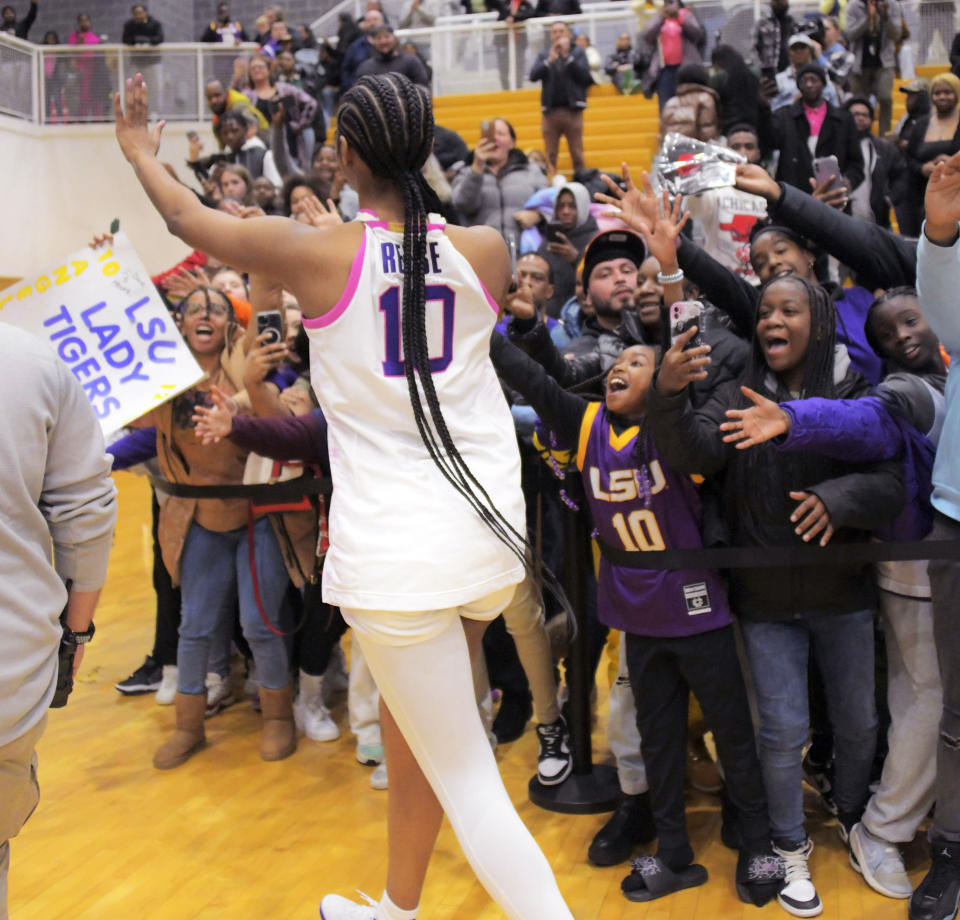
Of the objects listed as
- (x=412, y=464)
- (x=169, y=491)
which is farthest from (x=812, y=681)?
(x=169, y=491)

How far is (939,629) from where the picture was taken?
2.65 m

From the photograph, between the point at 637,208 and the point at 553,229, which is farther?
the point at 553,229

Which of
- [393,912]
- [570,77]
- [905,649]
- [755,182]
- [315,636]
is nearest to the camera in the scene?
[393,912]

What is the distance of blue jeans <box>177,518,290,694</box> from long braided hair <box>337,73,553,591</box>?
2.00 m

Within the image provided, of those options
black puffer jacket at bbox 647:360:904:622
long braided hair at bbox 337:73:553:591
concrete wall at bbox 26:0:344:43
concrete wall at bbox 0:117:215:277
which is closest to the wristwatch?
long braided hair at bbox 337:73:553:591

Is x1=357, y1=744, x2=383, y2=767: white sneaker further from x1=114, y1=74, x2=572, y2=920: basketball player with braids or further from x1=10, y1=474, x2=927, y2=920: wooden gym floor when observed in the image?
x1=114, y1=74, x2=572, y2=920: basketball player with braids

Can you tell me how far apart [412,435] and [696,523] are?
3.95ft

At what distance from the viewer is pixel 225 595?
12.7ft

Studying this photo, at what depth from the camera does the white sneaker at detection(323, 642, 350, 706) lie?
4.27 meters

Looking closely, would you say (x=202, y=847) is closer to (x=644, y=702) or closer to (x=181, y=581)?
(x=181, y=581)

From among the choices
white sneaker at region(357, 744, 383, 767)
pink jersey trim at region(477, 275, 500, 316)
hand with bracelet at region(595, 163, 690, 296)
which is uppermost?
hand with bracelet at region(595, 163, 690, 296)

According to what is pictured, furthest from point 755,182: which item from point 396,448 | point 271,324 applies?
point 396,448

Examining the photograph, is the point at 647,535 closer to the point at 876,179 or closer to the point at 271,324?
the point at 271,324

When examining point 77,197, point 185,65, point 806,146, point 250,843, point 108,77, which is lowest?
point 250,843
